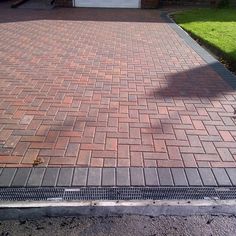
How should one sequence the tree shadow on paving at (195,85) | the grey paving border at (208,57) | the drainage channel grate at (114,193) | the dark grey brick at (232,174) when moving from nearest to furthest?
the drainage channel grate at (114,193), the dark grey brick at (232,174), the tree shadow on paving at (195,85), the grey paving border at (208,57)

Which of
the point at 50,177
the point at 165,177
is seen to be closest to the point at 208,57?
the point at 165,177

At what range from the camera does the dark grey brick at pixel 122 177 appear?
2.97 meters

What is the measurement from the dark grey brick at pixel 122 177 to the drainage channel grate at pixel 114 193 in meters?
0.07

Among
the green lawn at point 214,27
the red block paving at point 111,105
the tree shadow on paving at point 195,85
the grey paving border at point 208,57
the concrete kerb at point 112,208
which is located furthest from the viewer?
the green lawn at point 214,27

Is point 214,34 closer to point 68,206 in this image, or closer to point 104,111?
point 104,111

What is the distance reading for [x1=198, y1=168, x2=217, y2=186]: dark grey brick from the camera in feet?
9.84

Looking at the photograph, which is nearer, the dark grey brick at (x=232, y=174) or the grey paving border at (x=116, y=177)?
the grey paving border at (x=116, y=177)

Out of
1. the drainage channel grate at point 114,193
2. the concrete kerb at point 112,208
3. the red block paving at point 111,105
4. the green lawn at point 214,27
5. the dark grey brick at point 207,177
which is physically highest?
the green lawn at point 214,27

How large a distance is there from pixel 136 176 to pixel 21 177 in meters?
1.11

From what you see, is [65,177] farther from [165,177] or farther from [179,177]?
[179,177]

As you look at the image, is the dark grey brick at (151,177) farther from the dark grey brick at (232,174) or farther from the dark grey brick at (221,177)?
the dark grey brick at (232,174)

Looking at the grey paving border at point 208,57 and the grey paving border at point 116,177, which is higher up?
the grey paving border at point 208,57

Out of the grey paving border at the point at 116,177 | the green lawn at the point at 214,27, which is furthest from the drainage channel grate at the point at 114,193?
the green lawn at the point at 214,27

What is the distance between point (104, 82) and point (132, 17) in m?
7.40
